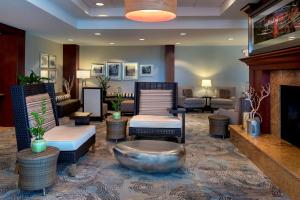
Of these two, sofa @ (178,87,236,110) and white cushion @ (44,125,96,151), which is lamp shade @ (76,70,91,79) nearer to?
sofa @ (178,87,236,110)

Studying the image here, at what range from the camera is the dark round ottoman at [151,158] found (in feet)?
11.3

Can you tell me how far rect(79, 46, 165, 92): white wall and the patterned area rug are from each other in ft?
22.8

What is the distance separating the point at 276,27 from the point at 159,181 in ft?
9.54

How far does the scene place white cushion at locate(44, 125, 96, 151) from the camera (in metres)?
3.47

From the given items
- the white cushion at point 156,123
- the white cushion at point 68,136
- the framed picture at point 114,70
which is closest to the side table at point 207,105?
the framed picture at point 114,70

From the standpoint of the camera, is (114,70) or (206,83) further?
(114,70)

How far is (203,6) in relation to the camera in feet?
20.7

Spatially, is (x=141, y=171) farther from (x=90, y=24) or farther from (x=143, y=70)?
(x=143, y=70)

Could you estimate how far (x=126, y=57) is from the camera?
37.3ft

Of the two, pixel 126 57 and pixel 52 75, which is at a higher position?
pixel 126 57

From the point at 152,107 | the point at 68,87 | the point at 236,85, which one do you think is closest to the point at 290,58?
the point at 152,107

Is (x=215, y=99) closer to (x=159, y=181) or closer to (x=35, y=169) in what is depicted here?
(x=159, y=181)

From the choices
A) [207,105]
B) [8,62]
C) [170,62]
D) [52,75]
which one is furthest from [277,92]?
[52,75]

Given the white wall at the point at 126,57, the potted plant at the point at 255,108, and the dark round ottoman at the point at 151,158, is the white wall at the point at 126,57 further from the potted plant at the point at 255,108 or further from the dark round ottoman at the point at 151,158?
the dark round ottoman at the point at 151,158
